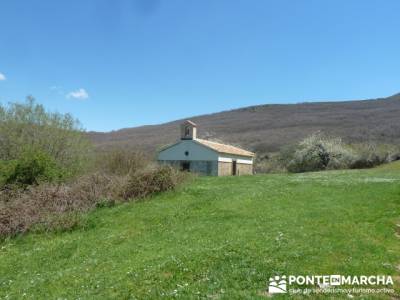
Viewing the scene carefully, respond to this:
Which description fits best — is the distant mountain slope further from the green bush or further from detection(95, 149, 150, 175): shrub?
the green bush

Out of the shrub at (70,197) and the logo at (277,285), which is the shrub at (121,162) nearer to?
the shrub at (70,197)

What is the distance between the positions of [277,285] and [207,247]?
3.05 metres

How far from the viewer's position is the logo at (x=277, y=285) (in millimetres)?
6669

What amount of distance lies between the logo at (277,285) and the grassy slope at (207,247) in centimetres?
20

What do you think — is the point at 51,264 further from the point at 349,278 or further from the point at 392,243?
the point at 392,243

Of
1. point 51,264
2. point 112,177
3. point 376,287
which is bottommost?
point 51,264

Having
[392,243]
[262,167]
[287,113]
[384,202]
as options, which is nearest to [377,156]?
[262,167]

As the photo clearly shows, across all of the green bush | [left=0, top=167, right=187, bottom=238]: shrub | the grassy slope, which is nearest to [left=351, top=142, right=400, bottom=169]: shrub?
the grassy slope

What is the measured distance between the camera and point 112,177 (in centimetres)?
2028

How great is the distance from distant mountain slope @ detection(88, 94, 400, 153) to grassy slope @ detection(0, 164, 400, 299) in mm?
40850

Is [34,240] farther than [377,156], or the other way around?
[377,156]

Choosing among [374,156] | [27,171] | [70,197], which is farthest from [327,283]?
[374,156]

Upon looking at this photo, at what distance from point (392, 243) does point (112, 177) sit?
46.8 ft

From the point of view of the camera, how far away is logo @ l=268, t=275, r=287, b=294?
667 centimetres
